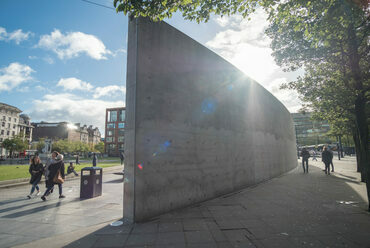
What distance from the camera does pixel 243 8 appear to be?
17.3 feet

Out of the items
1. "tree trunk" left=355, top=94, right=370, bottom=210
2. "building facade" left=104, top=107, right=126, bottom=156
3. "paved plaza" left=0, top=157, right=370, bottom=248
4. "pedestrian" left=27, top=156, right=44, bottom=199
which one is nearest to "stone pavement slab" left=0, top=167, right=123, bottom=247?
"paved plaza" left=0, top=157, right=370, bottom=248

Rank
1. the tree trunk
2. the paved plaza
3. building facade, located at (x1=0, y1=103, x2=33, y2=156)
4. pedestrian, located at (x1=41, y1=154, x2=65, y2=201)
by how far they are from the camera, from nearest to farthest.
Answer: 1. the paved plaza
2. the tree trunk
3. pedestrian, located at (x1=41, y1=154, x2=65, y2=201)
4. building facade, located at (x1=0, y1=103, x2=33, y2=156)

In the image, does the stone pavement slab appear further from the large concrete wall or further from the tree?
the tree

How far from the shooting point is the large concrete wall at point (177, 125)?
4863 mm

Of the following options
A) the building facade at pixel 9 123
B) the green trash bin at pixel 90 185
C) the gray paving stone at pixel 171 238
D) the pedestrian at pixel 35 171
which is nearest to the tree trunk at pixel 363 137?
the gray paving stone at pixel 171 238

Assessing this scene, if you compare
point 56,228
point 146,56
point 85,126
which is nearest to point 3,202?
point 56,228

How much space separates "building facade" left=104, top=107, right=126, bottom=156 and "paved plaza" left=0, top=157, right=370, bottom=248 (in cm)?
6565

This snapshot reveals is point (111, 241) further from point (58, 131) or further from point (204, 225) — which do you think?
point (58, 131)

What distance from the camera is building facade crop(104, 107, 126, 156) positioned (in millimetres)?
69688

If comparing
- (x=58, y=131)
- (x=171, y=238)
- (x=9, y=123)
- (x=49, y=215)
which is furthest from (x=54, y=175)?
(x=58, y=131)

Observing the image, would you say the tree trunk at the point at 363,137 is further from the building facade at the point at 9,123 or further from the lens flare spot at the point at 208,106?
the building facade at the point at 9,123

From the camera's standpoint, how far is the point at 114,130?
7131 cm

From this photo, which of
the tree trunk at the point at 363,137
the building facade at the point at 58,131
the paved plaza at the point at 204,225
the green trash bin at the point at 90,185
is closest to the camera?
the paved plaza at the point at 204,225

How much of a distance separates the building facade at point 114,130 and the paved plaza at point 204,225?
6565cm
